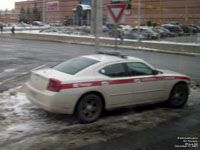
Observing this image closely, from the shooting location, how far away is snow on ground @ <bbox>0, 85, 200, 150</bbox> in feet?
16.8

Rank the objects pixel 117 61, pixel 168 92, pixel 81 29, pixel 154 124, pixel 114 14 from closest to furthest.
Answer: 1. pixel 154 124
2. pixel 117 61
3. pixel 168 92
4. pixel 114 14
5. pixel 81 29

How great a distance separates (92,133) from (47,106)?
3.67ft

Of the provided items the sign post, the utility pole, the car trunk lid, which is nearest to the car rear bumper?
the car trunk lid

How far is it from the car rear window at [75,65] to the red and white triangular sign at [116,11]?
307cm

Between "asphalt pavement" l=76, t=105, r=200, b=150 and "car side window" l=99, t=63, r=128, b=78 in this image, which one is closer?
"asphalt pavement" l=76, t=105, r=200, b=150

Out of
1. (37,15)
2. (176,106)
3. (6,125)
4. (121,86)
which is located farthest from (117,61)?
(37,15)

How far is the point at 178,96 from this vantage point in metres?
7.62

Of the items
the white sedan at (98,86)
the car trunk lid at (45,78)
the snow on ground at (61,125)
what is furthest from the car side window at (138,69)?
the car trunk lid at (45,78)

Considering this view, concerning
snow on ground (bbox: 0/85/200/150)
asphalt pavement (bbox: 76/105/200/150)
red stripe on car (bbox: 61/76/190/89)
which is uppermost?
red stripe on car (bbox: 61/76/190/89)

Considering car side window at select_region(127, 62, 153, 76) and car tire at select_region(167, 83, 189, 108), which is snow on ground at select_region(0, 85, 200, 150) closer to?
car tire at select_region(167, 83, 189, 108)

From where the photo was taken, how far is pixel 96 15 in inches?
383

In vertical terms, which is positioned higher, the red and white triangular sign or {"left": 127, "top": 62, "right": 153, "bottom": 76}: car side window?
the red and white triangular sign

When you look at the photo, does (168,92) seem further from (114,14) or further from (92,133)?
(114,14)

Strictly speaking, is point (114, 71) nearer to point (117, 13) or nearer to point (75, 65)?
point (75, 65)
